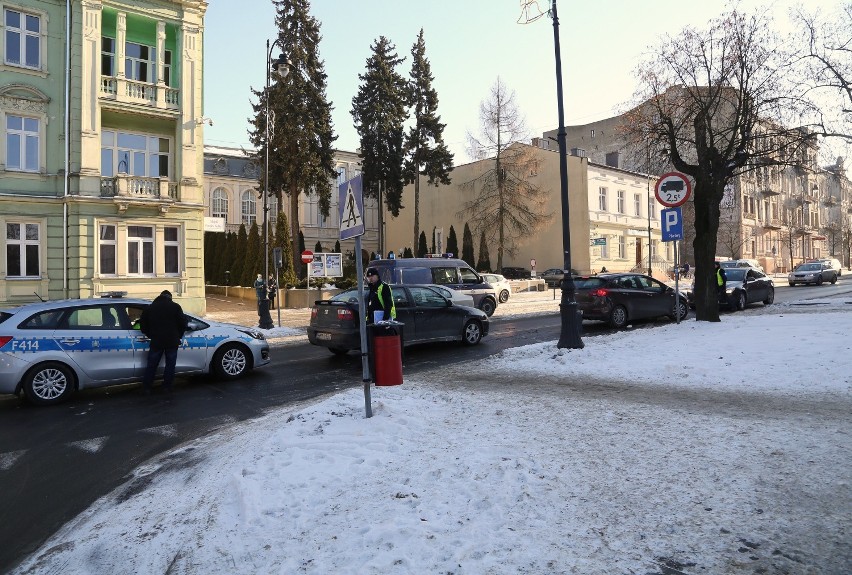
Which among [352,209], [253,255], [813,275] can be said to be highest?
[253,255]

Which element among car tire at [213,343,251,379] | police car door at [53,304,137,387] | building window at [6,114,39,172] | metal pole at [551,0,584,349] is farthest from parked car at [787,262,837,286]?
building window at [6,114,39,172]

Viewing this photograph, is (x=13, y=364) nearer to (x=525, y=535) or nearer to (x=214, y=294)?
(x=525, y=535)

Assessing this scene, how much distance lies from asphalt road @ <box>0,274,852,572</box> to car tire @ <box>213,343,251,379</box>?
0.23 metres

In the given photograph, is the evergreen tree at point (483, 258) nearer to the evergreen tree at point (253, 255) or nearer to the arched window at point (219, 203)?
the evergreen tree at point (253, 255)

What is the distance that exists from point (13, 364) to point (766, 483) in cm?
925

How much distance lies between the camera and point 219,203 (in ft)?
171

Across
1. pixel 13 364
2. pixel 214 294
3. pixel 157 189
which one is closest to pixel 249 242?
pixel 214 294

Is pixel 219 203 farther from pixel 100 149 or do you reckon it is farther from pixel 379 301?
pixel 379 301

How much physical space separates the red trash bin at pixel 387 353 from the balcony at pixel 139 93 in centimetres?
2085

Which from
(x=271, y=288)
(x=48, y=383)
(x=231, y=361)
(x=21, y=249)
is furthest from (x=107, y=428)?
(x=21, y=249)

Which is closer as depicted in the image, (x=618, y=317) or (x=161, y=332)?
(x=161, y=332)

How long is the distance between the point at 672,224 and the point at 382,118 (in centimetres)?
3163

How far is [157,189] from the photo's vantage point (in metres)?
23.5

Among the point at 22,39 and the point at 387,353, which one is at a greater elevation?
the point at 22,39
